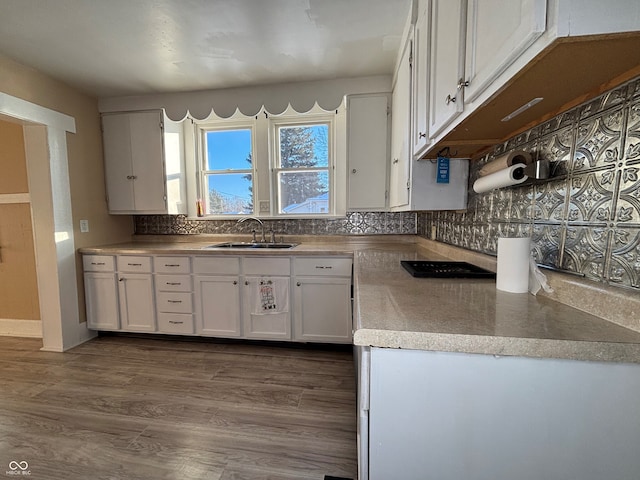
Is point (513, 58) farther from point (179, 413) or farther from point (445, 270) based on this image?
point (179, 413)

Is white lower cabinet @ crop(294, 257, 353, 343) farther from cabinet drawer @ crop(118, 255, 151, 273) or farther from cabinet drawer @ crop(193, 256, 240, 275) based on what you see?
cabinet drawer @ crop(118, 255, 151, 273)

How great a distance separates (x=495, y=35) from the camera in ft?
2.36

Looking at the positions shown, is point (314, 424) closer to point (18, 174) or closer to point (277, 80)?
point (277, 80)

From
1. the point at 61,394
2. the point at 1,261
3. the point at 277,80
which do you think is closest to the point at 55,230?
the point at 1,261

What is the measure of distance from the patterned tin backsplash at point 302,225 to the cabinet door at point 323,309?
0.73 metres

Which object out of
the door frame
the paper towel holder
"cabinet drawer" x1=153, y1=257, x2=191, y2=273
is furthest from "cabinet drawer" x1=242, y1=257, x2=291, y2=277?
the paper towel holder

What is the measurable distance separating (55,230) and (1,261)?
3.54ft

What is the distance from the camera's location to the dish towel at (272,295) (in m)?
2.42

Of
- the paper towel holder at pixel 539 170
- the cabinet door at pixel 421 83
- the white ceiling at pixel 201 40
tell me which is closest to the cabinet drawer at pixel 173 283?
the white ceiling at pixel 201 40

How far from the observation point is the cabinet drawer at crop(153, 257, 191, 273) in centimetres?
252

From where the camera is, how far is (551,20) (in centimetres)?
55

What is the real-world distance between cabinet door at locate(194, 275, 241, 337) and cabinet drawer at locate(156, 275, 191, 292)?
0.09 m

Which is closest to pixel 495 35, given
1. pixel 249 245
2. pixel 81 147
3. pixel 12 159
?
pixel 249 245

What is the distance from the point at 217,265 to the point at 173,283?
0.48 meters
